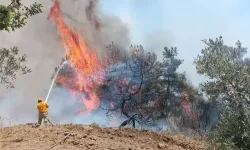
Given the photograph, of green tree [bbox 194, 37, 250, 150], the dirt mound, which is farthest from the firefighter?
green tree [bbox 194, 37, 250, 150]

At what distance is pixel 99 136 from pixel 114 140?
983 millimetres

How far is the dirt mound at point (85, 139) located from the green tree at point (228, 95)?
4.98 m

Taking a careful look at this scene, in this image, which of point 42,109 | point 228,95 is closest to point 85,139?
point 42,109

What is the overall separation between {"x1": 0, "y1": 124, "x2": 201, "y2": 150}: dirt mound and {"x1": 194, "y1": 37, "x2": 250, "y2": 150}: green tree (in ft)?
16.3

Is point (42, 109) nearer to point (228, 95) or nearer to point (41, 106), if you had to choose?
point (41, 106)

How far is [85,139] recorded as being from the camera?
21.0m

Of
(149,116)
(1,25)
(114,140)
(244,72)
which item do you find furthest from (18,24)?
(149,116)

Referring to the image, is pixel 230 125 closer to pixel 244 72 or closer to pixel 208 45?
pixel 244 72

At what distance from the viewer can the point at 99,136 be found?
875 inches

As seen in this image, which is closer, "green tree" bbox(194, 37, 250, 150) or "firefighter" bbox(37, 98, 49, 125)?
"green tree" bbox(194, 37, 250, 150)

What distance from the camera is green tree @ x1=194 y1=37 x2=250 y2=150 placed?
51.4ft

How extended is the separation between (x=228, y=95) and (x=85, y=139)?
320 inches

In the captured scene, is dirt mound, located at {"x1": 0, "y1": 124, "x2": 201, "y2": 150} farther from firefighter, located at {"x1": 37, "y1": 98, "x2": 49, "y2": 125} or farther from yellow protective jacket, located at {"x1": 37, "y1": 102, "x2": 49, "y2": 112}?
yellow protective jacket, located at {"x1": 37, "y1": 102, "x2": 49, "y2": 112}

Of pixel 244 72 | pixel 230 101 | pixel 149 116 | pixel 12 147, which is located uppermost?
pixel 149 116
